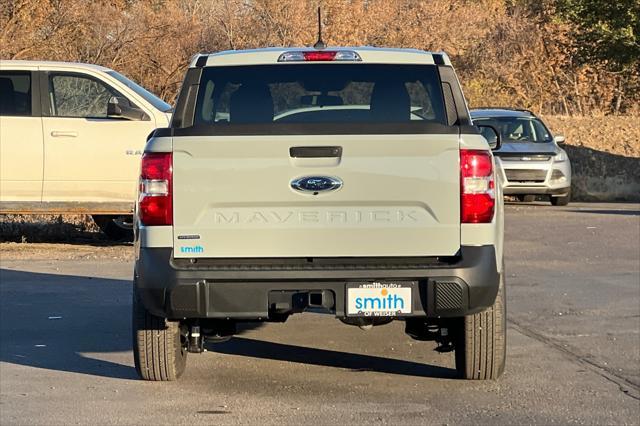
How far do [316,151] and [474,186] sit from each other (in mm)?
848

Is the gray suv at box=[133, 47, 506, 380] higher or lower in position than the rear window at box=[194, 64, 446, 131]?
lower

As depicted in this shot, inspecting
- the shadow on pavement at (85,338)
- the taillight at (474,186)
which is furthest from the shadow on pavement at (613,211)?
the taillight at (474,186)

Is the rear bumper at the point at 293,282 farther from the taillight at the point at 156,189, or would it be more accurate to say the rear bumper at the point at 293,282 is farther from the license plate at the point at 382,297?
the taillight at the point at 156,189

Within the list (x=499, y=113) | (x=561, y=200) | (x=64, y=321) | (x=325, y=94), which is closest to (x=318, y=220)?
(x=325, y=94)

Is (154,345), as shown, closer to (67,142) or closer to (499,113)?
(67,142)

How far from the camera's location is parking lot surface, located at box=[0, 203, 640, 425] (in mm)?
7070

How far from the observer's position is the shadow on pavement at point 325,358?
27.2 feet

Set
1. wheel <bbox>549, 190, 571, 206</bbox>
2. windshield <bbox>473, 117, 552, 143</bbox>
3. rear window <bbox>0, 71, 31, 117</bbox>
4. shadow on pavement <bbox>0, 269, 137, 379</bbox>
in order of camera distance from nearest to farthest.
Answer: shadow on pavement <bbox>0, 269, 137, 379</bbox> → rear window <bbox>0, 71, 31, 117</bbox> → wheel <bbox>549, 190, 571, 206</bbox> → windshield <bbox>473, 117, 552, 143</bbox>

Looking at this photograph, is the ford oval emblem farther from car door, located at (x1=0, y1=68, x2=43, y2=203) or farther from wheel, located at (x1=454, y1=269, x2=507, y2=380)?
car door, located at (x1=0, y1=68, x2=43, y2=203)

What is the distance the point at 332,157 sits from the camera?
22.5ft

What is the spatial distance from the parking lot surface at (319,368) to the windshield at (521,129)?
10.1 meters

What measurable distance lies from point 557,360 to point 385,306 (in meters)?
2.19

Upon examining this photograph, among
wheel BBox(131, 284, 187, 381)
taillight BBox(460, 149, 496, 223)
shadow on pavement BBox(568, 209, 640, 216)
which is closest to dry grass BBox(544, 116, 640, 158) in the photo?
shadow on pavement BBox(568, 209, 640, 216)

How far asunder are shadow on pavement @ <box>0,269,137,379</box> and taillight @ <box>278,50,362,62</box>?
220 cm
